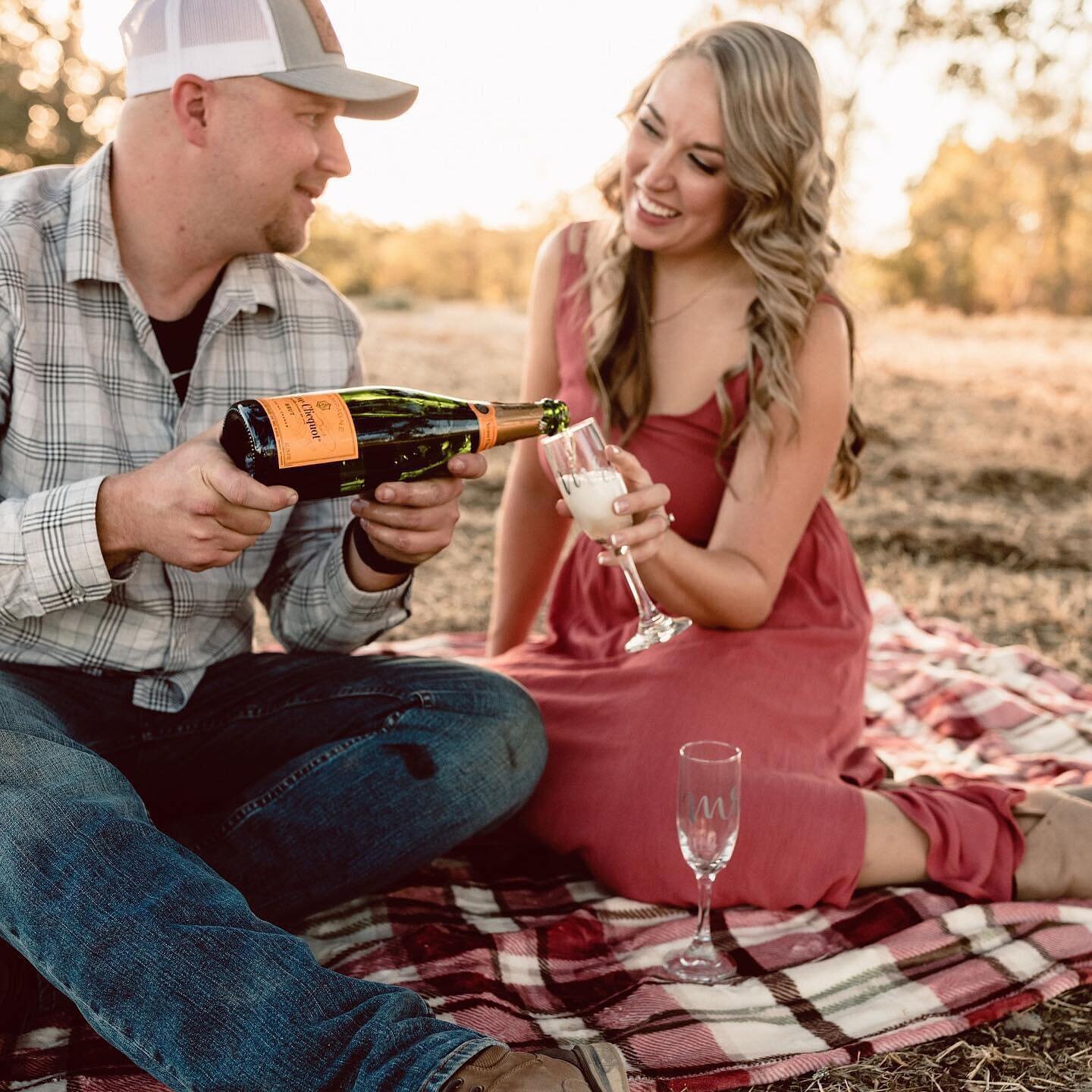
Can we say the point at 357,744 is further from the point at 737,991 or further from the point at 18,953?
the point at 737,991

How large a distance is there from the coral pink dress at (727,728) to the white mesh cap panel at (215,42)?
43.7 inches

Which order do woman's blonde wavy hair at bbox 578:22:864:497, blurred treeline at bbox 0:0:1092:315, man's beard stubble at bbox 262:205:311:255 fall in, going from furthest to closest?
blurred treeline at bbox 0:0:1092:315 → woman's blonde wavy hair at bbox 578:22:864:497 → man's beard stubble at bbox 262:205:311:255

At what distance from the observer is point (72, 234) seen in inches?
98.7

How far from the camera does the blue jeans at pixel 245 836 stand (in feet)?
5.55

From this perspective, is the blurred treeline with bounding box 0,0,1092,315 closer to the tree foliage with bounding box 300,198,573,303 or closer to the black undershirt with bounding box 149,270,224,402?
the tree foliage with bounding box 300,198,573,303

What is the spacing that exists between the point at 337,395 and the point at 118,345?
63 centimetres

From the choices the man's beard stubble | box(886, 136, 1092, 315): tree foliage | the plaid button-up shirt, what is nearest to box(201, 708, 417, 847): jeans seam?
the plaid button-up shirt

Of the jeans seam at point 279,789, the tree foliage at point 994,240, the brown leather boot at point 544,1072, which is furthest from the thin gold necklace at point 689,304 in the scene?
the tree foliage at point 994,240

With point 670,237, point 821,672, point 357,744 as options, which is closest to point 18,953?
point 357,744

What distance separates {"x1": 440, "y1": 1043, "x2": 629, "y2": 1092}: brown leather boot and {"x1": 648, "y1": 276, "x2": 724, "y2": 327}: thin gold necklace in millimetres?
1953

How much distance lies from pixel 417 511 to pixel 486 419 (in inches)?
9.3

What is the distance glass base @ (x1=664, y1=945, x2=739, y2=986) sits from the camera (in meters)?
2.43

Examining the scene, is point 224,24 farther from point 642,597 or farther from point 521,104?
point 521,104

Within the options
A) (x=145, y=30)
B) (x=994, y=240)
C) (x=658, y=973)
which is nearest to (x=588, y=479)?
(x=658, y=973)
